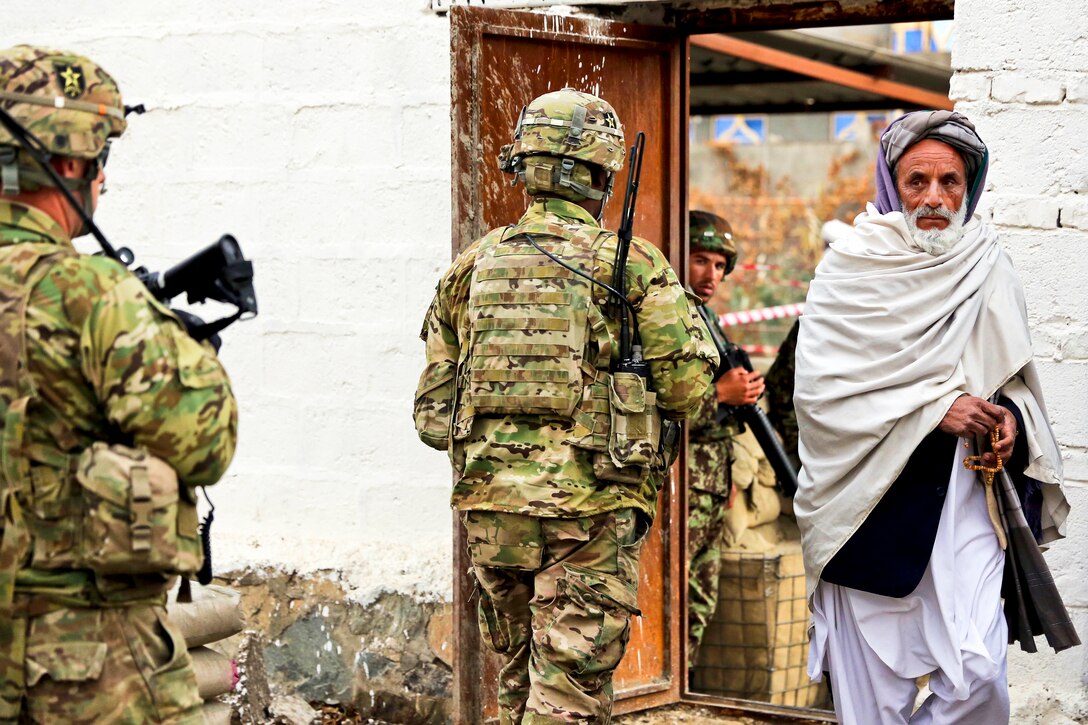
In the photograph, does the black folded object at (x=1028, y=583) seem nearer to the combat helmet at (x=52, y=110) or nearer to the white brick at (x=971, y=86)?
the white brick at (x=971, y=86)

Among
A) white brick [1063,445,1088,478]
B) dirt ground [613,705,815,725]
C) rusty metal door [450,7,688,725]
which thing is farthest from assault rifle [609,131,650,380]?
dirt ground [613,705,815,725]

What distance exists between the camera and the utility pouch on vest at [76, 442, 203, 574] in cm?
267

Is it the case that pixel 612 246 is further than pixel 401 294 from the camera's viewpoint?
No

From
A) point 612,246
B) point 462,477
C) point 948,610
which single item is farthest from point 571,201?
point 948,610

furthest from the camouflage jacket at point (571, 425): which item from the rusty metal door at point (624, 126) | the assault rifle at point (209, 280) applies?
the assault rifle at point (209, 280)

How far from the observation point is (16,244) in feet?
9.07

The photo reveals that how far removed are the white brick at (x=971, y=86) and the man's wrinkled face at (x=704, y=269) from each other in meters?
1.57

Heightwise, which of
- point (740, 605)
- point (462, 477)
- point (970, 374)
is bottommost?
point (740, 605)

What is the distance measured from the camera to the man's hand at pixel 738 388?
18.8 feet

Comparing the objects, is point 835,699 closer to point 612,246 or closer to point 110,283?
point 612,246

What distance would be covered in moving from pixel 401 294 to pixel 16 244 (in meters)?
2.57

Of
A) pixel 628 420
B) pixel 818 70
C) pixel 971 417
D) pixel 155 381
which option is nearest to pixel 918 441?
pixel 971 417

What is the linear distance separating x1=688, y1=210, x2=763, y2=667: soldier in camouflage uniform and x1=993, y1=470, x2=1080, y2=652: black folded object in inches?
71.6

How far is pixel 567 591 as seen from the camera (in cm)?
392
